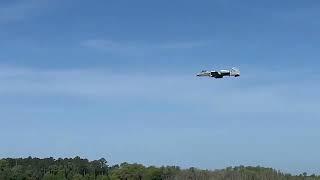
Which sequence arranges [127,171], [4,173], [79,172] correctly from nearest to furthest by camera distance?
[4,173]
[127,171]
[79,172]

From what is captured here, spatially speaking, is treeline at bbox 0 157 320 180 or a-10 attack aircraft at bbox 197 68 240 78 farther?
treeline at bbox 0 157 320 180

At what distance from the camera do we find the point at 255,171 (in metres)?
194

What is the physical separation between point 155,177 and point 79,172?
25.5m

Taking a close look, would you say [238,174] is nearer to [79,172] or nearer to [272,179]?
[272,179]

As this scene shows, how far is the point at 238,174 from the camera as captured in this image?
18612 cm

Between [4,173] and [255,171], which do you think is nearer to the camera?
[4,173]

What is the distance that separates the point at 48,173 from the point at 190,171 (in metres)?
41.3

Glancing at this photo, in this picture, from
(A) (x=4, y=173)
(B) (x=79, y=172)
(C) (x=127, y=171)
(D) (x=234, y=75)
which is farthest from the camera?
(B) (x=79, y=172)

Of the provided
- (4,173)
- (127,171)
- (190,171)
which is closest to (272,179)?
(190,171)

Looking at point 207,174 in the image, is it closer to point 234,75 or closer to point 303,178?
point 303,178

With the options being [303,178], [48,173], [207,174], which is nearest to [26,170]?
[48,173]

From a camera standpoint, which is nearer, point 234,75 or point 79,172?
point 234,75

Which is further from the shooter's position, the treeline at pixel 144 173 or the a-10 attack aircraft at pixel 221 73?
the treeline at pixel 144 173

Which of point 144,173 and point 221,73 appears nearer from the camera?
point 221,73
